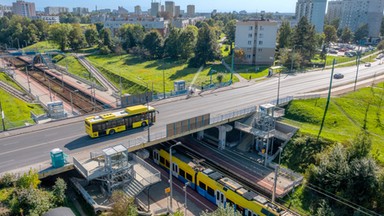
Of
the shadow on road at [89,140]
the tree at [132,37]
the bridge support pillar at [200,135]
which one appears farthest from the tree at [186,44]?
the shadow on road at [89,140]

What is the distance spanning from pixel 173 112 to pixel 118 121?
34.0 feet

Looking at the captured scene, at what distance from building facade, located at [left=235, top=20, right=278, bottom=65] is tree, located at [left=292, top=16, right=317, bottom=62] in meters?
6.12

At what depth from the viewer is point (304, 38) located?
86625 mm

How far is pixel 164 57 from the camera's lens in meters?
110

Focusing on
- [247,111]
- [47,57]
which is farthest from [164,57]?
[247,111]

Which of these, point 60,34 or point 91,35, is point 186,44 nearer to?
point 91,35

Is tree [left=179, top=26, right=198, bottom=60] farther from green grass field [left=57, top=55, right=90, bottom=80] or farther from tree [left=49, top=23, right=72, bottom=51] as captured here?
tree [left=49, top=23, right=72, bottom=51]

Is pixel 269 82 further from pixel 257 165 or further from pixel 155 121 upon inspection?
pixel 155 121

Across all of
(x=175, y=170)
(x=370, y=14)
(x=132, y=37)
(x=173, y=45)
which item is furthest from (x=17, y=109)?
(x=370, y=14)

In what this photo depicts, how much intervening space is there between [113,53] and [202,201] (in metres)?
99.8

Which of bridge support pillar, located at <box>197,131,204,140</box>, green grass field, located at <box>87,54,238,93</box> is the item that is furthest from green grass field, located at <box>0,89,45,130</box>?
bridge support pillar, located at <box>197,131,204,140</box>

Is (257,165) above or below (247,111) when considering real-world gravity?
below

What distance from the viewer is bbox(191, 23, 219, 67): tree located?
91625mm

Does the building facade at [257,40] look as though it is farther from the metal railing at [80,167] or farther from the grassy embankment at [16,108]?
the metal railing at [80,167]
